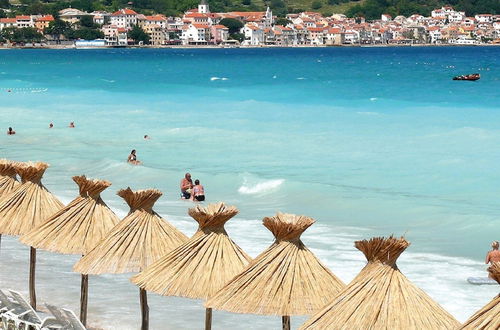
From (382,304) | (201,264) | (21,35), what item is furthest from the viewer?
(21,35)

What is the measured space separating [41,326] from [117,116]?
33903mm

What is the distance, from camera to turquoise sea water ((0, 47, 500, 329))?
14.3m

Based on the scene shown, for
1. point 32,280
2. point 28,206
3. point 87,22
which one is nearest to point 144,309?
point 32,280

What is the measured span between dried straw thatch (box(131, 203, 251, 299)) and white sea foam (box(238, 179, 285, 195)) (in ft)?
42.7

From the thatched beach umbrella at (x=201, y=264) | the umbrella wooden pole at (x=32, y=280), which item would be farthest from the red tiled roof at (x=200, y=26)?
the thatched beach umbrella at (x=201, y=264)

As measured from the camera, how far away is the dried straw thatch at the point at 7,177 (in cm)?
1298

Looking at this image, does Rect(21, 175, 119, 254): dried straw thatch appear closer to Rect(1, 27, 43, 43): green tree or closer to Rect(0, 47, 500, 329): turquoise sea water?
Rect(0, 47, 500, 329): turquoise sea water

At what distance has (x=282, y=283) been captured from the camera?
8.88 metres

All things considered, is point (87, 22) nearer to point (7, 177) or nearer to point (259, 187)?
point (259, 187)

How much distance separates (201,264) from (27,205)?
11.1ft

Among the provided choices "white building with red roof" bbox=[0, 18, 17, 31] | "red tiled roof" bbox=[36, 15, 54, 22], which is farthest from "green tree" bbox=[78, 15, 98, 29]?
"white building with red roof" bbox=[0, 18, 17, 31]

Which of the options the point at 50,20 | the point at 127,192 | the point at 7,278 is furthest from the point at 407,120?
the point at 50,20

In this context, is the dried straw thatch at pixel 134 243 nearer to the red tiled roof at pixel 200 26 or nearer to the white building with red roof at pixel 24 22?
the red tiled roof at pixel 200 26

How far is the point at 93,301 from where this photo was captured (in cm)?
1303
